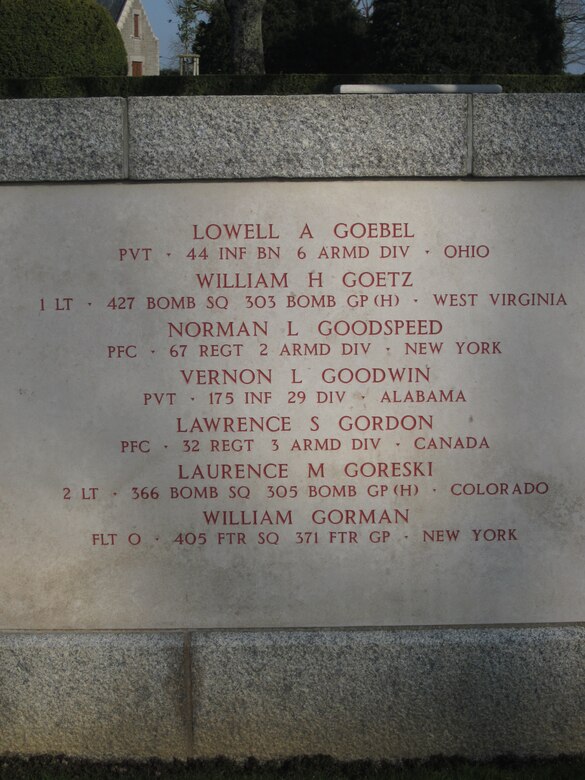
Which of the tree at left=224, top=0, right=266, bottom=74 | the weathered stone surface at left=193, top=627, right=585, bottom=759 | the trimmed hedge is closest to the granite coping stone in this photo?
the weathered stone surface at left=193, top=627, right=585, bottom=759

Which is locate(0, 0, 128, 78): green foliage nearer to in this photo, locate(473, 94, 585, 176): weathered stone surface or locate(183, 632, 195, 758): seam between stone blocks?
locate(473, 94, 585, 176): weathered stone surface

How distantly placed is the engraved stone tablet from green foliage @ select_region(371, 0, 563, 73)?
1284 cm

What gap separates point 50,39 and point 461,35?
6.97 m

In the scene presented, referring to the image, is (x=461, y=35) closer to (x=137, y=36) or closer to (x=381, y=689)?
(x=381, y=689)

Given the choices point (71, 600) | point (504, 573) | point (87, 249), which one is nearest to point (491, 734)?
point (504, 573)

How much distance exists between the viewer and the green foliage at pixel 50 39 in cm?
1280

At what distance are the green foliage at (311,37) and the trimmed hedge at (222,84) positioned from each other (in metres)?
8.46

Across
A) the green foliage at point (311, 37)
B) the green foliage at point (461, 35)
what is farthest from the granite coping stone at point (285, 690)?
the green foliage at point (311, 37)

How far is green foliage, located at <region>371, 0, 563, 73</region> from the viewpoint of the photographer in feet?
50.9

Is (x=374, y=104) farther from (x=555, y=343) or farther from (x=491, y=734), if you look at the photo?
(x=491, y=734)

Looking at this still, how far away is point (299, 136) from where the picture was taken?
3.70 meters

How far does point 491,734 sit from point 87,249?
8.79 feet

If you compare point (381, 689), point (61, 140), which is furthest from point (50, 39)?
point (381, 689)

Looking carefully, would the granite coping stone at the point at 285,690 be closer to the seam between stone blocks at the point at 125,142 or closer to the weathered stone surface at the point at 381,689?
the weathered stone surface at the point at 381,689
